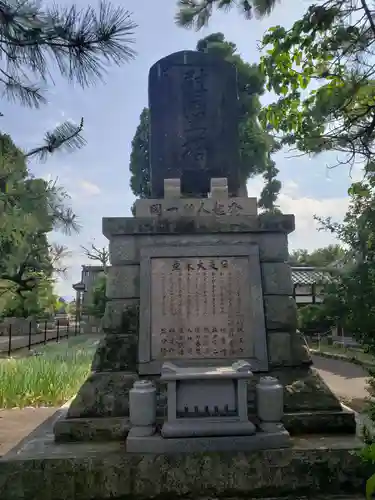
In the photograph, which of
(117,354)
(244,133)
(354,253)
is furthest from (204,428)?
(244,133)

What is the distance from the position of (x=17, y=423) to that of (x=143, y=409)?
3.03 m

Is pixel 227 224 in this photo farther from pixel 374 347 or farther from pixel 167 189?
pixel 374 347

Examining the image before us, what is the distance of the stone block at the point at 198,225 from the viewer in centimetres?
397

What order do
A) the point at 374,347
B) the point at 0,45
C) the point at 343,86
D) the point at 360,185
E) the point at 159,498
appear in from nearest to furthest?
the point at 374,347
the point at 159,498
the point at 0,45
the point at 343,86
the point at 360,185

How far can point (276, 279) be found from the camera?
393 cm

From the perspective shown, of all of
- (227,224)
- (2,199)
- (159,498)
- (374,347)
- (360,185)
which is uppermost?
(360,185)

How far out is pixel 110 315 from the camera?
386cm

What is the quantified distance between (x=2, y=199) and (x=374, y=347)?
3394mm

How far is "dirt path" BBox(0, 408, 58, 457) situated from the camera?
178 inches

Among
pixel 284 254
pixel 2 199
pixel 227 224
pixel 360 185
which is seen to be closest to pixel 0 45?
pixel 2 199

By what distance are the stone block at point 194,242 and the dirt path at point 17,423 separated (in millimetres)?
2177

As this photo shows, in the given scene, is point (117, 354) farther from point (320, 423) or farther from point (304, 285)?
point (304, 285)

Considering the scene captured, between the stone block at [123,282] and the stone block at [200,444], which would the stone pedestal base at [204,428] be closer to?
the stone block at [200,444]

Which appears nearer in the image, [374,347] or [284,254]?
[374,347]
